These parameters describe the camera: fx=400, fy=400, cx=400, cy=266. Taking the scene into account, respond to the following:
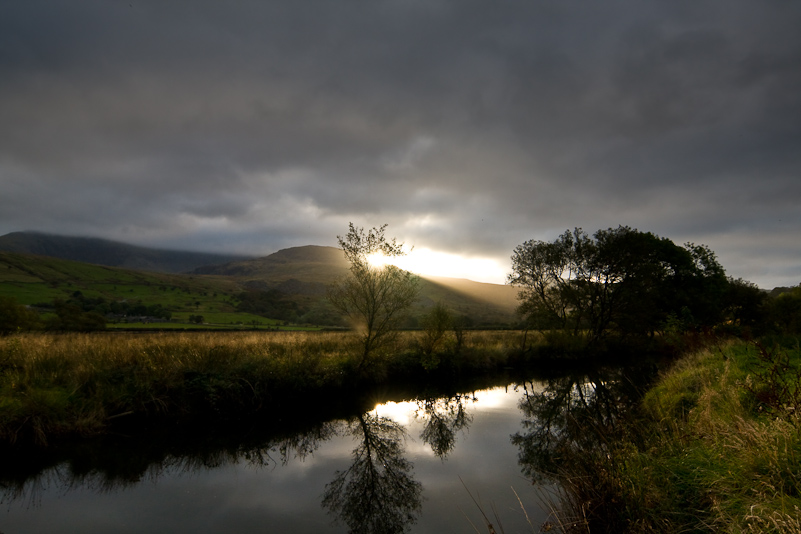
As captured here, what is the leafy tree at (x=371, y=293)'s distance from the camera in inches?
806

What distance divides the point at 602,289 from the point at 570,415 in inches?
1260

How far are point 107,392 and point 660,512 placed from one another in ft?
50.3

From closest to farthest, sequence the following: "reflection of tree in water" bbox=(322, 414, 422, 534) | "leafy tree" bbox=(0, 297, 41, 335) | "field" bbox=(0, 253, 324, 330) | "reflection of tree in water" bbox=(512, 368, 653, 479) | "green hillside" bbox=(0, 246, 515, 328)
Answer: "reflection of tree in water" bbox=(322, 414, 422, 534) → "reflection of tree in water" bbox=(512, 368, 653, 479) → "leafy tree" bbox=(0, 297, 41, 335) → "green hillside" bbox=(0, 246, 515, 328) → "field" bbox=(0, 253, 324, 330)

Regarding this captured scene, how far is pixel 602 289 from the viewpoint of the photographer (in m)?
37.5

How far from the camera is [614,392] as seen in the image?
20312 millimetres

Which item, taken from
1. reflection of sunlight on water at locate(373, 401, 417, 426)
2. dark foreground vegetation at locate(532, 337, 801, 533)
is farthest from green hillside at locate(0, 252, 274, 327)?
dark foreground vegetation at locate(532, 337, 801, 533)

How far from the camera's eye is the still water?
25.4ft

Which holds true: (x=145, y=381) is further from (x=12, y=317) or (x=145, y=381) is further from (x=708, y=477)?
(x=12, y=317)

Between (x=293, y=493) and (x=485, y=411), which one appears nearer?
(x=293, y=493)

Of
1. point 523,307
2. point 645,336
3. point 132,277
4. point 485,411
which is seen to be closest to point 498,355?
point 523,307

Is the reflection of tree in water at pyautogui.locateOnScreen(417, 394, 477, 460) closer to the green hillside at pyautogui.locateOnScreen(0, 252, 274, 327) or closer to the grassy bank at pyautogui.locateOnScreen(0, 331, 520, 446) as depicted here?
the grassy bank at pyautogui.locateOnScreen(0, 331, 520, 446)

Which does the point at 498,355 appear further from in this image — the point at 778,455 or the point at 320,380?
the point at 778,455

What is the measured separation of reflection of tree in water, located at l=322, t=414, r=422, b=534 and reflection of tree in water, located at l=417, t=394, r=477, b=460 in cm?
119

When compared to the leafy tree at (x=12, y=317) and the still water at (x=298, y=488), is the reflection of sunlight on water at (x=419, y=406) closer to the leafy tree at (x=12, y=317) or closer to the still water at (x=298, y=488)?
the still water at (x=298, y=488)
